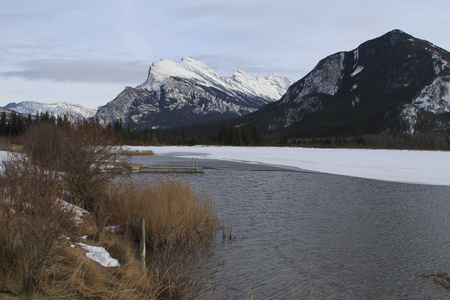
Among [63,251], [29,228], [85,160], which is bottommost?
[63,251]

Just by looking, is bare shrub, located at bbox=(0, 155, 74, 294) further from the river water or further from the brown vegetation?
the river water

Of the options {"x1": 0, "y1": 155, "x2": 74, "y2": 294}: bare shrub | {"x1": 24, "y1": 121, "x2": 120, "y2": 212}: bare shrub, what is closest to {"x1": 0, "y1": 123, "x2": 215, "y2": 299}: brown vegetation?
{"x1": 0, "y1": 155, "x2": 74, "y2": 294}: bare shrub

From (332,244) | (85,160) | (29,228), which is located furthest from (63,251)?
(332,244)

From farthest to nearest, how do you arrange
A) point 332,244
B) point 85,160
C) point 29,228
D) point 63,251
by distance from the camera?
point 85,160 → point 332,244 → point 63,251 → point 29,228

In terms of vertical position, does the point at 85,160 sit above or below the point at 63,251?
above

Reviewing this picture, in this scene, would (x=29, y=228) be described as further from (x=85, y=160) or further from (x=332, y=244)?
(x=332, y=244)

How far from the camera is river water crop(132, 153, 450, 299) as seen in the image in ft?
35.0

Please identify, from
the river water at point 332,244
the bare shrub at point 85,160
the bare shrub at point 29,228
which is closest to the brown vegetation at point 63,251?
the bare shrub at point 29,228

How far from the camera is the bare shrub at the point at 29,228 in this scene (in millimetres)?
7227

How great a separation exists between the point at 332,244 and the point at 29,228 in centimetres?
1031

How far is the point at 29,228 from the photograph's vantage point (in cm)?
751

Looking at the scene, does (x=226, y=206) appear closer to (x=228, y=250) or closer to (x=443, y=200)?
(x=228, y=250)

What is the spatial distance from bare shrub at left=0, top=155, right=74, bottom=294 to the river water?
14.3 ft

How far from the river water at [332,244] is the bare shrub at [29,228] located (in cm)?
436
